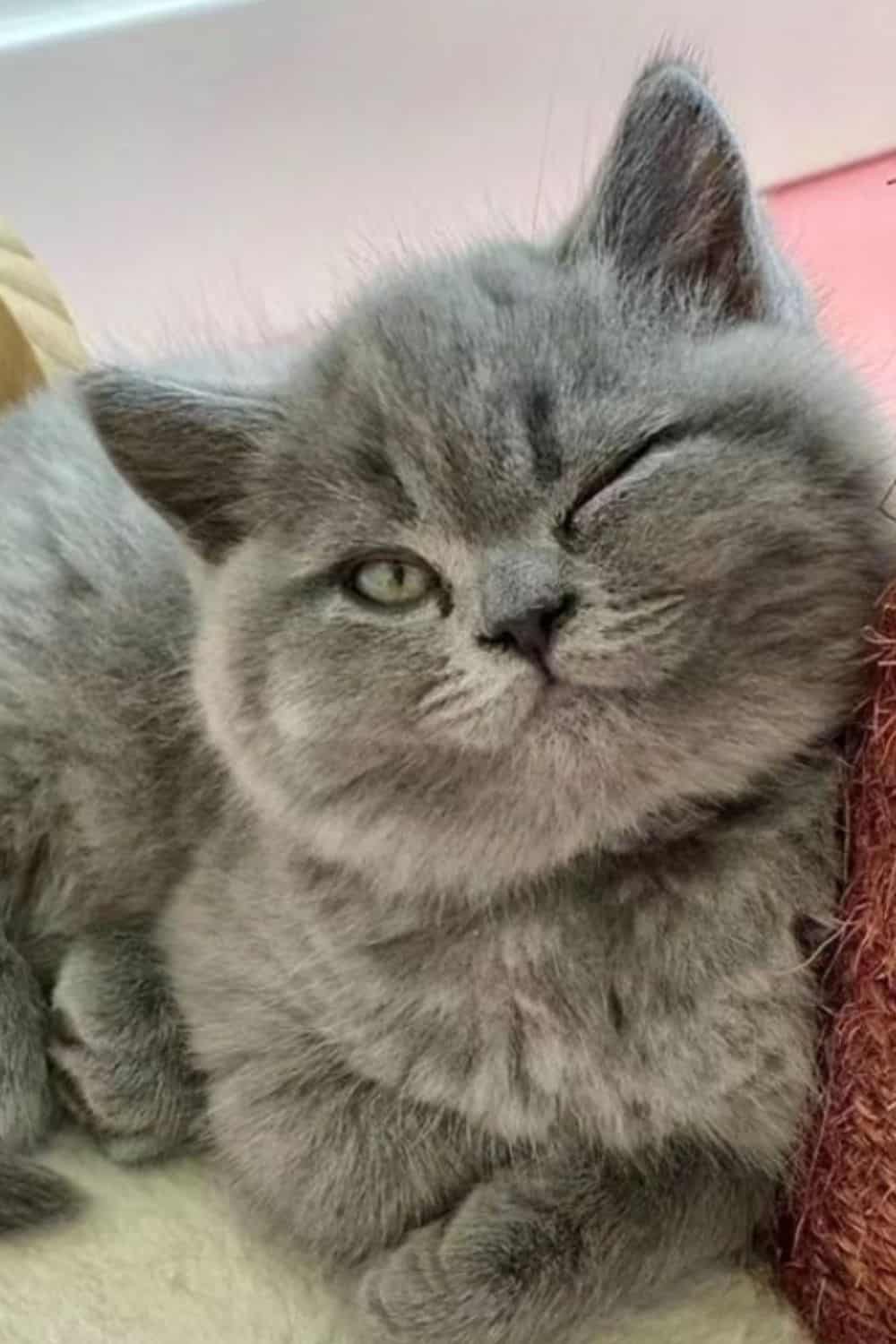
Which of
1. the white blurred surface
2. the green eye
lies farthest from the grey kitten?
the white blurred surface

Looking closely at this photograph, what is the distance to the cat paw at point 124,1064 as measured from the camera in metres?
1.20

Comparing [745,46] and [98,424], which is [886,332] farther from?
[98,424]

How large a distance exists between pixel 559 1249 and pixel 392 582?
13.9 inches

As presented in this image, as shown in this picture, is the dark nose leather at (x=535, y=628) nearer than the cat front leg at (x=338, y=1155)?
Yes

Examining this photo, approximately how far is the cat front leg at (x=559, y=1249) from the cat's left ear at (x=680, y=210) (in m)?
0.45

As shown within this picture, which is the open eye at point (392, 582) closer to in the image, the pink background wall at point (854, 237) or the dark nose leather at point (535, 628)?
the dark nose leather at point (535, 628)

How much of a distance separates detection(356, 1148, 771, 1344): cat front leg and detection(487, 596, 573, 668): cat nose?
0.98 feet

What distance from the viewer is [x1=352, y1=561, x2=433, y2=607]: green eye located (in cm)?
97

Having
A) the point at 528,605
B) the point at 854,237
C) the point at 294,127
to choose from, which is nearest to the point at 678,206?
the point at 528,605

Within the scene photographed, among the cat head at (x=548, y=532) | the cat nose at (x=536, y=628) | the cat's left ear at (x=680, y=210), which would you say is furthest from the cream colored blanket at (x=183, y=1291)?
the cat's left ear at (x=680, y=210)

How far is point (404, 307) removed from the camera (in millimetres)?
1056

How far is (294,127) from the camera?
7.00ft

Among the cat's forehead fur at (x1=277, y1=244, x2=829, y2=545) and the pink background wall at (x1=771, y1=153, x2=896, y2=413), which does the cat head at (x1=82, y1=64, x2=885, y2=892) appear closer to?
the cat's forehead fur at (x1=277, y1=244, x2=829, y2=545)

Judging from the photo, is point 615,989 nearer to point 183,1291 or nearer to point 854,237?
point 183,1291
